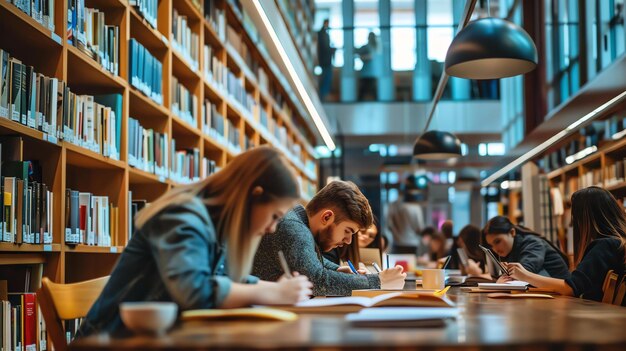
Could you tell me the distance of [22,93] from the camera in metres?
2.97

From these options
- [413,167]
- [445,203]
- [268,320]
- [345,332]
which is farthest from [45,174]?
[445,203]

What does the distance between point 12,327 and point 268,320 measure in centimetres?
178

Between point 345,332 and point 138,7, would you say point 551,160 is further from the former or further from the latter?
point 345,332

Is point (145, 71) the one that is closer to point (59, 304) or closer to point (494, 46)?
point (494, 46)

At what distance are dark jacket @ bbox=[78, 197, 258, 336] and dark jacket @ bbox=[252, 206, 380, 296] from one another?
3.15ft

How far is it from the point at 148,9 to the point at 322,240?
6.43ft

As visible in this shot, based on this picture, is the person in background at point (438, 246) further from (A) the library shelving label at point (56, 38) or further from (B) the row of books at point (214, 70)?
(A) the library shelving label at point (56, 38)

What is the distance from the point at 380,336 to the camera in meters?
1.32

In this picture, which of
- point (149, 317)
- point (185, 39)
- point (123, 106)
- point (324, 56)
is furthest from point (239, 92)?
point (324, 56)

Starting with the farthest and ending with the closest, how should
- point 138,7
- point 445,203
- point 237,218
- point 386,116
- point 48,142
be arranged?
point 445,203 < point 386,116 < point 138,7 < point 48,142 < point 237,218

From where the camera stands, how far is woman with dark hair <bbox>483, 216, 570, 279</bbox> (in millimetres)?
4613

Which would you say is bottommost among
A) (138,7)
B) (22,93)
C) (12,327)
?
(12,327)

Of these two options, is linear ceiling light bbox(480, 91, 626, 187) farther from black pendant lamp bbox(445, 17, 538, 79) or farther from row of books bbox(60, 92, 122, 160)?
row of books bbox(60, 92, 122, 160)

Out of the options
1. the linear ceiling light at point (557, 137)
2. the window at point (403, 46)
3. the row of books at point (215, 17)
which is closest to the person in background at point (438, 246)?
the linear ceiling light at point (557, 137)
